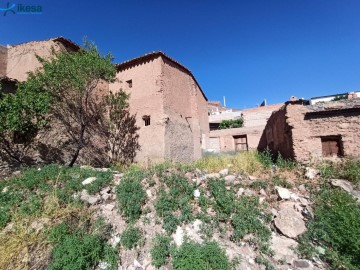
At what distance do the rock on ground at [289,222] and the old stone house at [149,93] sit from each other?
24.5 feet

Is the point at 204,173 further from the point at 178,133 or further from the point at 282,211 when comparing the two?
the point at 178,133

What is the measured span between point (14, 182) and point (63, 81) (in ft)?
16.4

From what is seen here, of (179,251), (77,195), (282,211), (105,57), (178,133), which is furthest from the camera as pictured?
(178,133)

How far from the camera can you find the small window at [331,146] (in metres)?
7.95

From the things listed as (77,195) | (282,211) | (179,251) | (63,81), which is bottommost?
(179,251)

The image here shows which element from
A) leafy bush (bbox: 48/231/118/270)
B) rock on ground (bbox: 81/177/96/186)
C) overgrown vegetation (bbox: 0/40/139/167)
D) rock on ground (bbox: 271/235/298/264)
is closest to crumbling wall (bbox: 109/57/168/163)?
overgrown vegetation (bbox: 0/40/139/167)

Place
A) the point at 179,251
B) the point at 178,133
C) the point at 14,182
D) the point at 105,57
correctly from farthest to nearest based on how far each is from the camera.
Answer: the point at 178,133, the point at 105,57, the point at 14,182, the point at 179,251

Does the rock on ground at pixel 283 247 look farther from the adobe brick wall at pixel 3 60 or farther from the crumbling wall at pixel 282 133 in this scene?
the adobe brick wall at pixel 3 60

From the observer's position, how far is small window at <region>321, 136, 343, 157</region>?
7953mm

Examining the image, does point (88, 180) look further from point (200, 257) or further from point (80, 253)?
point (200, 257)

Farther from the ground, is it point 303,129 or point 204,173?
point 303,129

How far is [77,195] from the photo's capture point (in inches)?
247

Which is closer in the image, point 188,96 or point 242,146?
point 188,96

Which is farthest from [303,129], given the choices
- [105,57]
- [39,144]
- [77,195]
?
[39,144]
